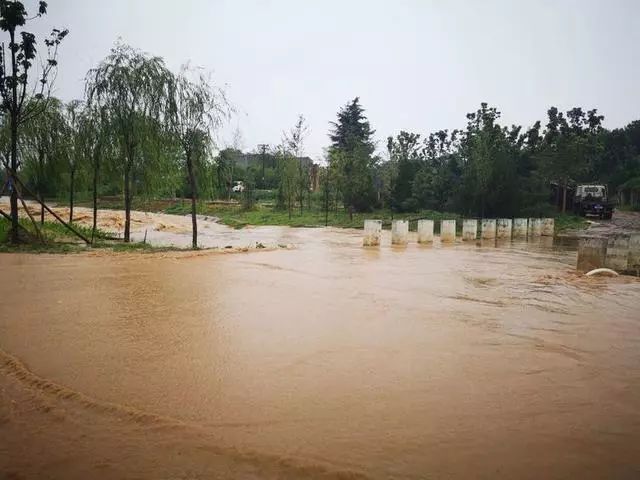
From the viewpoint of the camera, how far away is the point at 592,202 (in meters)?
32.6

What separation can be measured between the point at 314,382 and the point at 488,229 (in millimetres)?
18193

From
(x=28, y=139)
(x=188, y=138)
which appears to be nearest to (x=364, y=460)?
(x=188, y=138)

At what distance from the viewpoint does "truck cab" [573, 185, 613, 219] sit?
106 ft

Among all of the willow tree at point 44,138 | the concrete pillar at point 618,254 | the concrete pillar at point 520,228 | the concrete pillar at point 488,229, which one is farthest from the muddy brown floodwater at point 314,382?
the concrete pillar at point 520,228

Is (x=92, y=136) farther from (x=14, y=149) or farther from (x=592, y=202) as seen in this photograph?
(x=592, y=202)

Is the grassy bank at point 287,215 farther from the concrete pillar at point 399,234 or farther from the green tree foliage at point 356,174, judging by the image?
the concrete pillar at point 399,234

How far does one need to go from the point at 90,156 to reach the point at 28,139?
3538mm

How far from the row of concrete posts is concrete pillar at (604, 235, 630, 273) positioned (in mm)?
6585

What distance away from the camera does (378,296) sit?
802 centimetres

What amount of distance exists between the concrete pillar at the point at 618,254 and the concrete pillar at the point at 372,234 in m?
7.03

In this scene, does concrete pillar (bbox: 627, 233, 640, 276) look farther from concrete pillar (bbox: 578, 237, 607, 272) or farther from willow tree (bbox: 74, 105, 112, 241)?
willow tree (bbox: 74, 105, 112, 241)

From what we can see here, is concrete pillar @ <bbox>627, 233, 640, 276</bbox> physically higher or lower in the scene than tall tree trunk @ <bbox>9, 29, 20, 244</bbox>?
lower

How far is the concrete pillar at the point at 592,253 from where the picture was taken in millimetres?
11125

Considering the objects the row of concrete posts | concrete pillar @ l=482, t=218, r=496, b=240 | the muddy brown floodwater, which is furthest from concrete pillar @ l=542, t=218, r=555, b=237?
the muddy brown floodwater
